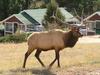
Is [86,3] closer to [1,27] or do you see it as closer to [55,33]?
[1,27]

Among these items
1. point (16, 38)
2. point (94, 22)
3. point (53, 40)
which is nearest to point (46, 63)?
point (53, 40)

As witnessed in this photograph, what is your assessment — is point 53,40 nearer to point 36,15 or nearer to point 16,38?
point 16,38

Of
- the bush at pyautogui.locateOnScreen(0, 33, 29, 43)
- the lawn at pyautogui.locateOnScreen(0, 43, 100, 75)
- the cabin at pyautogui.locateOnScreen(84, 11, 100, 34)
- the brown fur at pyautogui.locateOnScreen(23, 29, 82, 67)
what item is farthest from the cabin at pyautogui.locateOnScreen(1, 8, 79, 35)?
the brown fur at pyautogui.locateOnScreen(23, 29, 82, 67)

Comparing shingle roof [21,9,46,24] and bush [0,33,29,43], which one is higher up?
bush [0,33,29,43]

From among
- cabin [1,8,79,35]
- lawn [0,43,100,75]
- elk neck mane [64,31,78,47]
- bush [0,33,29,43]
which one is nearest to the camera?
lawn [0,43,100,75]

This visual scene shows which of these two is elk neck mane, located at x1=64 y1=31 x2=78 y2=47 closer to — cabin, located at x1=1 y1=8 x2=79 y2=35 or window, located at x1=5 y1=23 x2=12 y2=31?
cabin, located at x1=1 y1=8 x2=79 y2=35

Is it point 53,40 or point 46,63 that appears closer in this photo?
point 53,40

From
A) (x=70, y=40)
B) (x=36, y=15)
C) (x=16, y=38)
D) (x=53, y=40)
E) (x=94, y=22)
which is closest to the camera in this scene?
(x=53, y=40)

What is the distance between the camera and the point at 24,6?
286 ft

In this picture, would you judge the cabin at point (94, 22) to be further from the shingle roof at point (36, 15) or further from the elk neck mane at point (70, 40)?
the elk neck mane at point (70, 40)

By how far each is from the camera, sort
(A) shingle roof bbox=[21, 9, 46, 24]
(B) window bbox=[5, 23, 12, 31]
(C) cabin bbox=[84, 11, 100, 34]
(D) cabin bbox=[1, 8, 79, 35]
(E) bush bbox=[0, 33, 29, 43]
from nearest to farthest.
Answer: (E) bush bbox=[0, 33, 29, 43] → (D) cabin bbox=[1, 8, 79, 35] → (C) cabin bbox=[84, 11, 100, 34] → (A) shingle roof bbox=[21, 9, 46, 24] → (B) window bbox=[5, 23, 12, 31]

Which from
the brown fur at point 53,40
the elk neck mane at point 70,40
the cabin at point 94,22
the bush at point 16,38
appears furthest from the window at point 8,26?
the elk neck mane at point 70,40

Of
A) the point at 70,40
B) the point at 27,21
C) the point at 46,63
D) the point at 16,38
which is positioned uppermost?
the point at 70,40

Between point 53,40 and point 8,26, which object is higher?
point 53,40
